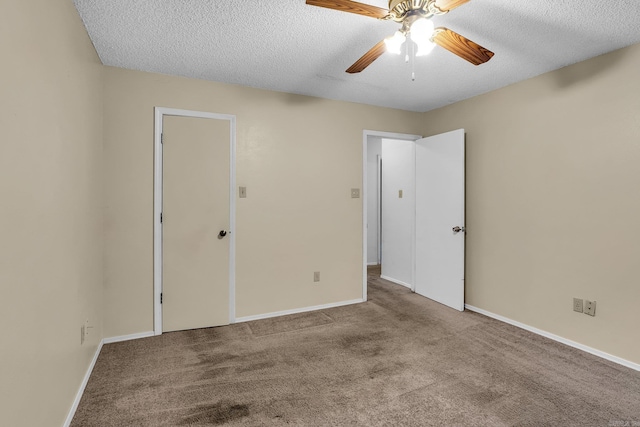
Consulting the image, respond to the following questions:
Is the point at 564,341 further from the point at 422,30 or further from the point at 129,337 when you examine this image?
the point at 129,337

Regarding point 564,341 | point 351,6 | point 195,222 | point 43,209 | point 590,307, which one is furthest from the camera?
point 195,222

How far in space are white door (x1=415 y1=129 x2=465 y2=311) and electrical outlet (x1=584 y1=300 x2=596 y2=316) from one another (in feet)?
3.66

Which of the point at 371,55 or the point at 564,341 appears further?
the point at 564,341

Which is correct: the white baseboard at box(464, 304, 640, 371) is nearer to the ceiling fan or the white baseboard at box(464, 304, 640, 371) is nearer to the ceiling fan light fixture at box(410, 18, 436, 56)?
the ceiling fan

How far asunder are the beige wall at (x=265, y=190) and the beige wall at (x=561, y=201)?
1316mm

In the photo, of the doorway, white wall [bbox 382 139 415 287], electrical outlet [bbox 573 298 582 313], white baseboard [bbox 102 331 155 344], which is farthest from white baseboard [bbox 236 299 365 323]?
electrical outlet [bbox 573 298 582 313]

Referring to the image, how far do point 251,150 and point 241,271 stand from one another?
4.16 ft

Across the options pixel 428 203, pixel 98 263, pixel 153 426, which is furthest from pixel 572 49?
pixel 98 263

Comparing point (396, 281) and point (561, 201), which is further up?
point (561, 201)

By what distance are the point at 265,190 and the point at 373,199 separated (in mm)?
3255

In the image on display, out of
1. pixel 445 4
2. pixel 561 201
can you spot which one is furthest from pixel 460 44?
pixel 561 201

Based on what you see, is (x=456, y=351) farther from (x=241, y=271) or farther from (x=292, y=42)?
(x=292, y=42)

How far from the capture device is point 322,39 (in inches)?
93.7

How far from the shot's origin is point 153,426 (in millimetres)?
1788
